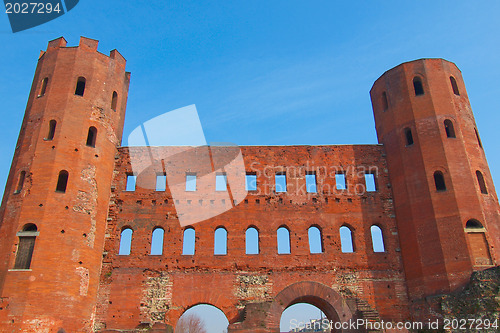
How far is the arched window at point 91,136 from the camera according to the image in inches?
733

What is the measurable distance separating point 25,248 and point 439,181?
17487 mm

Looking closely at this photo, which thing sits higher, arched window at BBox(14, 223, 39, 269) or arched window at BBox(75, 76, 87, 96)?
arched window at BBox(75, 76, 87, 96)

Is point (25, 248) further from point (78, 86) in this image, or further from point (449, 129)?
point (449, 129)

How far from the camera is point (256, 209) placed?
735 inches

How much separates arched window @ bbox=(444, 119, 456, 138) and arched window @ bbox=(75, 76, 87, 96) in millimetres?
17248

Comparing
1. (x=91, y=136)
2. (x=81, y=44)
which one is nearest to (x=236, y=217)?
(x=91, y=136)

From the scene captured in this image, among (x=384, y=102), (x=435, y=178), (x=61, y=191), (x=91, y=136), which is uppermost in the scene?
(x=384, y=102)

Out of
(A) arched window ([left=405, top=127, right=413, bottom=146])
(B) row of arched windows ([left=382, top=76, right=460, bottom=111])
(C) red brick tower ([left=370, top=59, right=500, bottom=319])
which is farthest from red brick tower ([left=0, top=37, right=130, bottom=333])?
(B) row of arched windows ([left=382, top=76, right=460, bottom=111])

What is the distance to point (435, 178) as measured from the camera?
18172 mm

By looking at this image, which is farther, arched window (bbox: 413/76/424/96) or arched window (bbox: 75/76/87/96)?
arched window (bbox: 413/76/424/96)

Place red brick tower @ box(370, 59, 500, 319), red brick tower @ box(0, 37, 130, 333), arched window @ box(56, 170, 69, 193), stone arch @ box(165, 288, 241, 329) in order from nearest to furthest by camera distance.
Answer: red brick tower @ box(0, 37, 130, 333), red brick tower @ box(370, 59, 500, 319), stone arch @ box(165, 288, 241, 329), arched window @ box(56, 170, 69, 193)

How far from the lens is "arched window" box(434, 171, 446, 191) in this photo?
17.8m

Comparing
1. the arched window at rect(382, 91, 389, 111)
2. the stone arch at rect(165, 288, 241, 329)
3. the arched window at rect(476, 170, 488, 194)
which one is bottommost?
the stone arch at rect(165, 288, 241, 329)

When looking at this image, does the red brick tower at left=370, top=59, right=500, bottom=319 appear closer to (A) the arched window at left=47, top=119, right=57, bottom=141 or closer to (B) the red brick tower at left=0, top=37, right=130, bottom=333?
(B) the red brick tower at left=0, top=37, right=130, bottom=333
